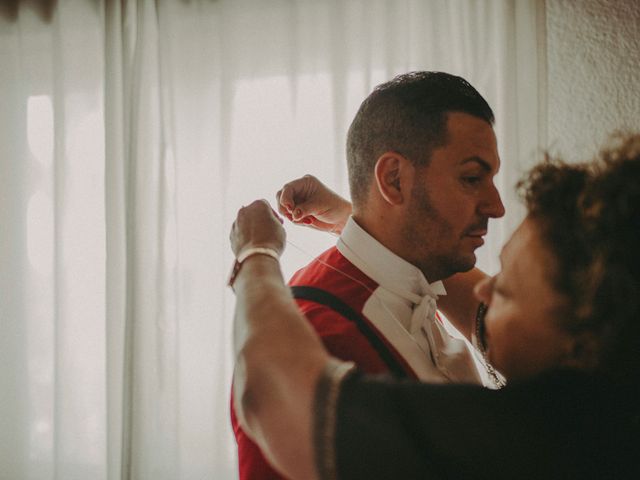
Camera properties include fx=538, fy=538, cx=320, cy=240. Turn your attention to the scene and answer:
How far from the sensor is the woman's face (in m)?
0.64

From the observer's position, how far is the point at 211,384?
206 cm

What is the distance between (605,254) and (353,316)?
0.37 m

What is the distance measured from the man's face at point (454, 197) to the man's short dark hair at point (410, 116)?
0.07 ft

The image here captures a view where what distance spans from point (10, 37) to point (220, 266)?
1296mm

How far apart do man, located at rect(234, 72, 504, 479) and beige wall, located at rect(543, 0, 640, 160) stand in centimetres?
82

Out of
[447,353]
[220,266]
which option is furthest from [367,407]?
[220,266]

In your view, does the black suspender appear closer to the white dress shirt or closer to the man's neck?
the white dress shirt

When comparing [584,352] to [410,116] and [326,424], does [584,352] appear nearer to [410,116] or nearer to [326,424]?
[326,424]

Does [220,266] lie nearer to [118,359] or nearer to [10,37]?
[118,359]

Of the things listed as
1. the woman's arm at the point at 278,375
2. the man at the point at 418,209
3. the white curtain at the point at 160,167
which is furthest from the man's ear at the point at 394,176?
the white curtain at the point at 160,167

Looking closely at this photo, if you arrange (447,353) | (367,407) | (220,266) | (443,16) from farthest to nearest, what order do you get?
1. (220,266)
2. (443,16)
3. (447,353)
4. (367,407)

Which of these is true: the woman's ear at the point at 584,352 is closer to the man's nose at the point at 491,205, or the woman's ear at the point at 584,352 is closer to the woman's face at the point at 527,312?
the woman's face at the point at 527,312

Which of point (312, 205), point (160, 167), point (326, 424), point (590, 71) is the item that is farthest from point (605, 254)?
point (160, 167)

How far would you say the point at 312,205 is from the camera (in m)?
1.18
